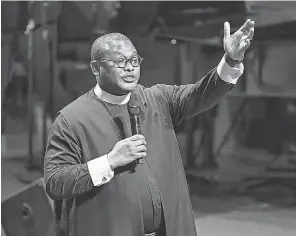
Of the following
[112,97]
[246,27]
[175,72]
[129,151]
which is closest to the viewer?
[129,151]

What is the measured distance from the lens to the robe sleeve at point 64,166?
56.5 inches

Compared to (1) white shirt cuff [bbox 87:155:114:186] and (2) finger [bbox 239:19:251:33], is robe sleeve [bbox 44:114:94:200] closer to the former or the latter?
(1) white shirt cuff [bbox 87:155:114:186]

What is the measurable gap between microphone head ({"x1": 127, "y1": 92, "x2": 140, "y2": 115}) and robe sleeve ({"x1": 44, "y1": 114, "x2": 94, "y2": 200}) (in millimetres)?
192

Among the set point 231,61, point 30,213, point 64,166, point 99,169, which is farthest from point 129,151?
point 30,213

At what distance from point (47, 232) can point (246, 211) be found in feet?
5.19

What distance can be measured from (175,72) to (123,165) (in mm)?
2287

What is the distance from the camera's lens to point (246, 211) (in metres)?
3.86

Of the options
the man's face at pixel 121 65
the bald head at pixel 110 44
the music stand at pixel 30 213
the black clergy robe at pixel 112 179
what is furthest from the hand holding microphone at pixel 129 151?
the music stand at pixel 30 213

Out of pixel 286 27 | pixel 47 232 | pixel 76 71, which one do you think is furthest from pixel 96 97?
pixel 286 27

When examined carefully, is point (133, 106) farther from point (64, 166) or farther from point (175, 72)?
point (175, 72)

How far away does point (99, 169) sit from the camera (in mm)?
1422

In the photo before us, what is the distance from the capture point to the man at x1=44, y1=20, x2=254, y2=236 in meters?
1.49

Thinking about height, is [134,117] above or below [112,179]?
above

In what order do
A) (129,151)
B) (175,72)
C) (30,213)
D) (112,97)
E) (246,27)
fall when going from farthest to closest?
(175,72) → (30,213) → (112,97) → (246,27) → (129,151)
